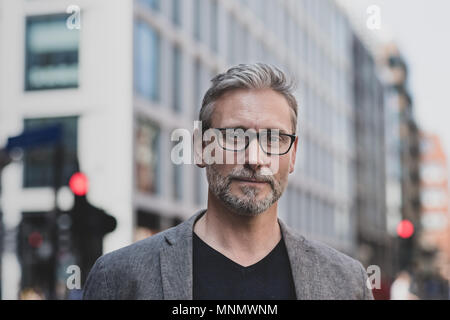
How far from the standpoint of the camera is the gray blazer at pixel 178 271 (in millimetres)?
2674

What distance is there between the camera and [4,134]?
66.7 ft

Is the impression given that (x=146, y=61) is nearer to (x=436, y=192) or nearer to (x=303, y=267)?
(x=303, y=267)

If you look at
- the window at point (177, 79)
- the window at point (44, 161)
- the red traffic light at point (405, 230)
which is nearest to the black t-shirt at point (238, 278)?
the red traffic light at point (405, 230)

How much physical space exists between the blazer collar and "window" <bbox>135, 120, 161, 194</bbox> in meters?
20.9

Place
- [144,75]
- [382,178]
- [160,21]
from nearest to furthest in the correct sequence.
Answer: [144,75], [160,21], [382,178]

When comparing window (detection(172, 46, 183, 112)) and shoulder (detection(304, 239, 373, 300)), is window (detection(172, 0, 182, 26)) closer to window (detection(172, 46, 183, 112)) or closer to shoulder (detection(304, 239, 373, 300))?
window (detection(172, 46, 183, 112))

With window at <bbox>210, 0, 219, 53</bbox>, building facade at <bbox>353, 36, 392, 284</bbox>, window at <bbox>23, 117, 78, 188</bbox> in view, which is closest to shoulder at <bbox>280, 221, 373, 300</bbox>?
window at <bbox>23, 117, 78, 188</bbox>

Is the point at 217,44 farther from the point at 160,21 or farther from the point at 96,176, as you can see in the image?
the point at 96,176

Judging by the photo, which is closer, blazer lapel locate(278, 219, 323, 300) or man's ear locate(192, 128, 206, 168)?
blazer lapel locate(278, 219, 323, 300)

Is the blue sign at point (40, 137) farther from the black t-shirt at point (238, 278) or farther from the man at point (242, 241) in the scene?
the black t-shirt at point (238, 278)

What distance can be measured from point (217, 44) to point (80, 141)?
38.5 feet

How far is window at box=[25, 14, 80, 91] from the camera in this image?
19.1 m

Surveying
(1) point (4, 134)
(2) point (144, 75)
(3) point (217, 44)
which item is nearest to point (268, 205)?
(1) point (4, 134)

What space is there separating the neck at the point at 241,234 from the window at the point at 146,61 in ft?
69.8
